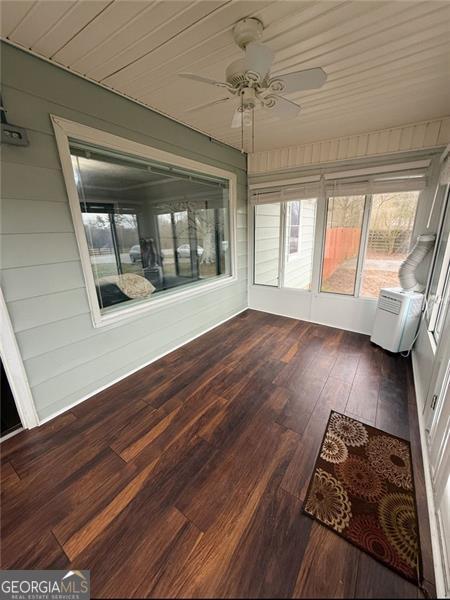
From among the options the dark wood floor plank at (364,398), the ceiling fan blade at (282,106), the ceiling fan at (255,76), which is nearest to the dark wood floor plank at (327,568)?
the dark wood floor plank at (364,398)

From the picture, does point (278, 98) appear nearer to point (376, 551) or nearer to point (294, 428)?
point (294, 428)

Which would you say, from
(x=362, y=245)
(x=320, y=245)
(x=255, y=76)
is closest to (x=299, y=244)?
(x=320, y=245)

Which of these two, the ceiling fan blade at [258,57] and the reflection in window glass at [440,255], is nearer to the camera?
the ceiling fan blade at [258,57]

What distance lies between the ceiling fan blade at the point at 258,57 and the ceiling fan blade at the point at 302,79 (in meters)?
0.09

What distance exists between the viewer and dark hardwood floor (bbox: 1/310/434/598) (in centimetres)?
104

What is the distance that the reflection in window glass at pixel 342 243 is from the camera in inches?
127

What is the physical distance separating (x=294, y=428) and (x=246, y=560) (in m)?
0.88

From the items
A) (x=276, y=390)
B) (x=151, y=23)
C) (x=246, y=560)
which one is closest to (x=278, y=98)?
(x=151, y=23)

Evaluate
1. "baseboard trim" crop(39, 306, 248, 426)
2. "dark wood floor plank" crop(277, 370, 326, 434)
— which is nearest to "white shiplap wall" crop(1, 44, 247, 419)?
"baseboard trim" crop(39, 306, 248, 426)

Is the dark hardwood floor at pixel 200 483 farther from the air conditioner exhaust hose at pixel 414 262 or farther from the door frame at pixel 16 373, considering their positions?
the air conditioner exhaust hose at pixel 414 262

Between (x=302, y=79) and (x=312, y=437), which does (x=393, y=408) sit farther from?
(x=302, y=79)

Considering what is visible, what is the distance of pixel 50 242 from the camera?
1.75m

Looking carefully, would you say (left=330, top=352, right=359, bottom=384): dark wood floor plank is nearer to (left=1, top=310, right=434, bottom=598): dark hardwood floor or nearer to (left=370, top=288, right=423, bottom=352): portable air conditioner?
(left=1, top=310, right=434, bottom=598): dark hardwood floor

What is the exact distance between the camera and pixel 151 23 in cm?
134
